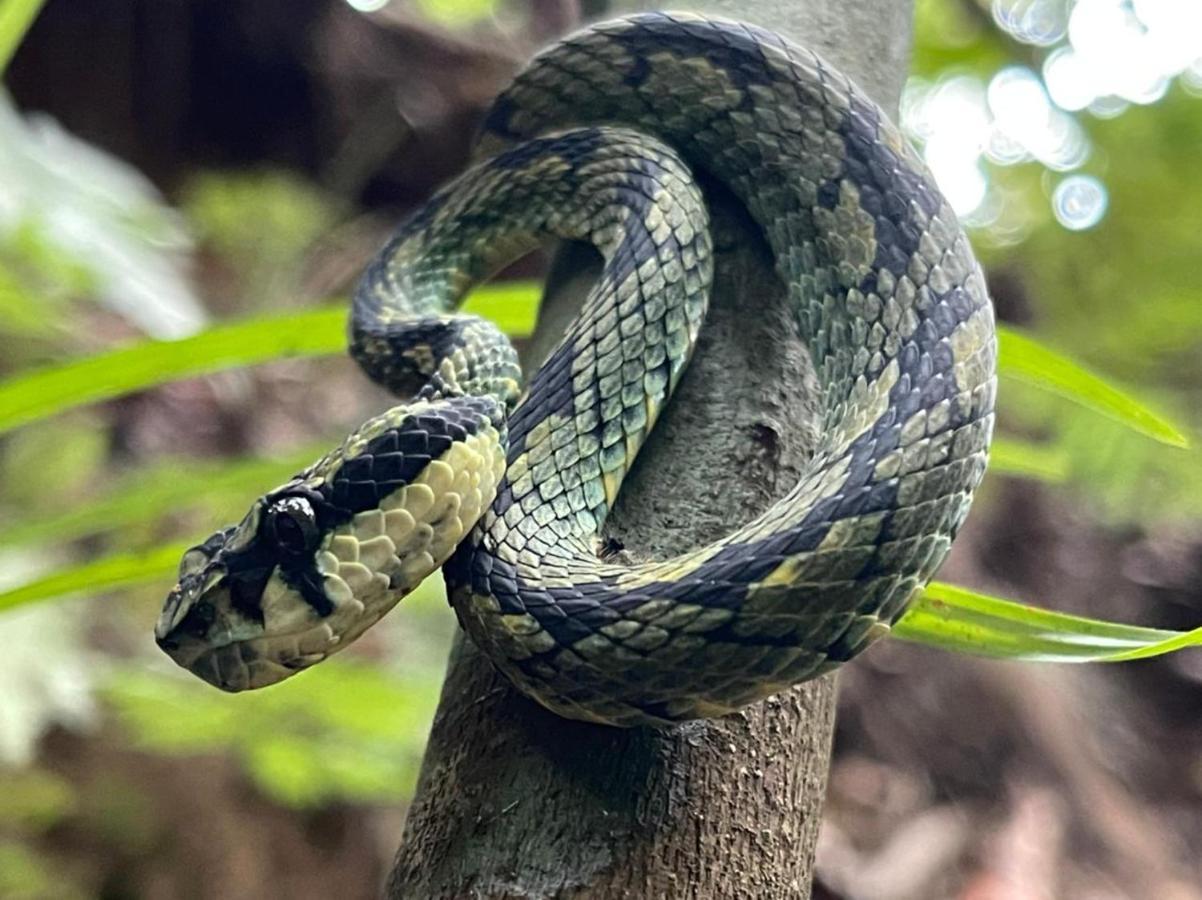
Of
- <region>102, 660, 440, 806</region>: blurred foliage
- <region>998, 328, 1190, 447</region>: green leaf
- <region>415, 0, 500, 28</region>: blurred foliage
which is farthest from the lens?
<region>415, 0, 500, 28</region>: blurred foliage

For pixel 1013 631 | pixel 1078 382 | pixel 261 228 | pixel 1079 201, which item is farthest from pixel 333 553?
pixel 261 228

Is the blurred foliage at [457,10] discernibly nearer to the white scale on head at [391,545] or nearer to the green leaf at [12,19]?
the green leaf at [12,19]

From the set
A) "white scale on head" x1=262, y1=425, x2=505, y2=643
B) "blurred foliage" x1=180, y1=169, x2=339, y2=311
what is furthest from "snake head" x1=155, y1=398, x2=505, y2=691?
"blurred foliage" x1=180, y1=169, x2=339, y2=311

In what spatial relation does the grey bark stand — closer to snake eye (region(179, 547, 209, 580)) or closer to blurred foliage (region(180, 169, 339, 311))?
snake eye (region(179, 547, 209, 580))

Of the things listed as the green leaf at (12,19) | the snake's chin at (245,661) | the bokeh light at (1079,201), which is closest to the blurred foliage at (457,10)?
the bokeh light at (1079,201)

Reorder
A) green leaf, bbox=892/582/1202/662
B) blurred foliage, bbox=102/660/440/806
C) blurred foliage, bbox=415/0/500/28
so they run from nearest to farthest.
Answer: green leaf, bbox=892/582/1202/662 < blurred foliage, bbox=102/660/440/806 < blurred foliage, bbox=415/0/500/28

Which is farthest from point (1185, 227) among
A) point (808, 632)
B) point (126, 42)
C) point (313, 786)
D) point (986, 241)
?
point (126, 42)

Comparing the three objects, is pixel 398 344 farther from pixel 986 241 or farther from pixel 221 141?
pixel 221 141
